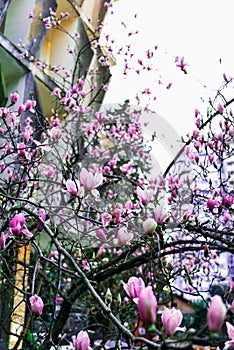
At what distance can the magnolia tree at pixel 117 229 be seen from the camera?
100cm

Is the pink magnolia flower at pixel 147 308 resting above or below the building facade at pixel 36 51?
below

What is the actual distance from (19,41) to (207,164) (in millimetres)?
3170

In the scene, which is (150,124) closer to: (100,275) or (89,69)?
(89,69)

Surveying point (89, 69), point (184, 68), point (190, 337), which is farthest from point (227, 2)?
point (190, 337)

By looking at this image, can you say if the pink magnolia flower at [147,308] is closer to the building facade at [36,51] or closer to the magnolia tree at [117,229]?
the magnolia tree at [117,229]

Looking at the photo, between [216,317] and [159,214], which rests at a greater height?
[159,214]

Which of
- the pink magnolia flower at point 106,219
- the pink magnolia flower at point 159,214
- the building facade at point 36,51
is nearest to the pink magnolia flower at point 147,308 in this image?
the pink magnolia flower at point 159,214

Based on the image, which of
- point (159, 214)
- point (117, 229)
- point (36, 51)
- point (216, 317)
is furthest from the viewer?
point (36, 51)

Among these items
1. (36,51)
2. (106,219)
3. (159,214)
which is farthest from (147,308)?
(36,51)

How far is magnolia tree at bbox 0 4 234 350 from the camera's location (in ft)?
3.27

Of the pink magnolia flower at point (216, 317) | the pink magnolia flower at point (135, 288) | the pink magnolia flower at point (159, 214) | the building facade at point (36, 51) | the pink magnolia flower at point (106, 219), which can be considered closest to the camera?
the pink magnolia flower at point (216, 317)

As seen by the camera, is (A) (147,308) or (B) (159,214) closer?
(A) (147,308)

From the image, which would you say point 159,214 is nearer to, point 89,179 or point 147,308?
point 89,179

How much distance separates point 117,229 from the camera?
1.99m
